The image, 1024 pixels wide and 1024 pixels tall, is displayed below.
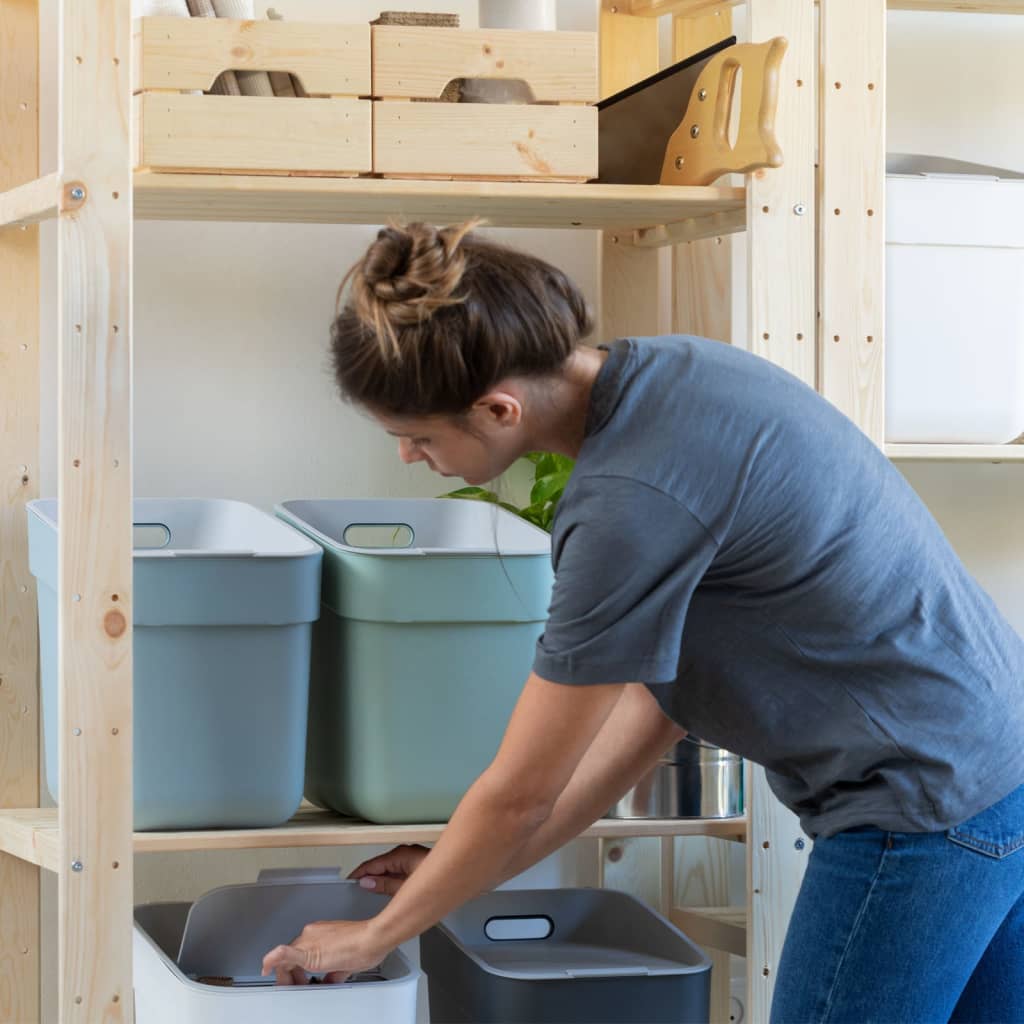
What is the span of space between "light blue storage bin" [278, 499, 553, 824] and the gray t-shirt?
0.41m

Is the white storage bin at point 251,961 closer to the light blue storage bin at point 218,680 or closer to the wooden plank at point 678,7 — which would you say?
the light blue storage bin at point 218,680

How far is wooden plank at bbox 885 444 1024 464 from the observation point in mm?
1776

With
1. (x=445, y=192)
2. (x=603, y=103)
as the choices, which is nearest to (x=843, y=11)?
(x=603, y=103)

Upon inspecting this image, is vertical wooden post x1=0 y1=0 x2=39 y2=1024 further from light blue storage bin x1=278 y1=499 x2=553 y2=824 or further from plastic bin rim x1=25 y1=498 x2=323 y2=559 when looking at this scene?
light blue storage bin x1=278 y1=499 x2=553 y2=824

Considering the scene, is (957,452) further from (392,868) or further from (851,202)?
(392,868)

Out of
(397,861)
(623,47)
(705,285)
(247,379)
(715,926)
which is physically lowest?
(715,926)

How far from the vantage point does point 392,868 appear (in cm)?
160

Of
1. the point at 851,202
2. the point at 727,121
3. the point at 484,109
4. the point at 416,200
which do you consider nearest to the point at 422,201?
the point at 416,200

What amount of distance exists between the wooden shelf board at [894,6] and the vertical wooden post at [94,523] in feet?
2.83

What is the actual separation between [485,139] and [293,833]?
2.60ft

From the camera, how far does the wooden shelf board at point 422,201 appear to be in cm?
159

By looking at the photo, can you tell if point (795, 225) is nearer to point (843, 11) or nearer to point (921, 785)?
point (843, 11)

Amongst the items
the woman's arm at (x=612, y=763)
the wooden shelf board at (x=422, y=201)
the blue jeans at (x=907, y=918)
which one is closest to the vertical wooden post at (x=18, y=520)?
the wooden shelf board at (x=422, y=201)

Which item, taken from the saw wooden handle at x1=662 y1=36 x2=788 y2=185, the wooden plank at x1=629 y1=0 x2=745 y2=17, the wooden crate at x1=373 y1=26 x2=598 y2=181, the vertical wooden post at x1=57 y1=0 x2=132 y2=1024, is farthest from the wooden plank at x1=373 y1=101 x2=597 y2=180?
the wooden plank at x1=629 y1=0 x2=745 y2=17
